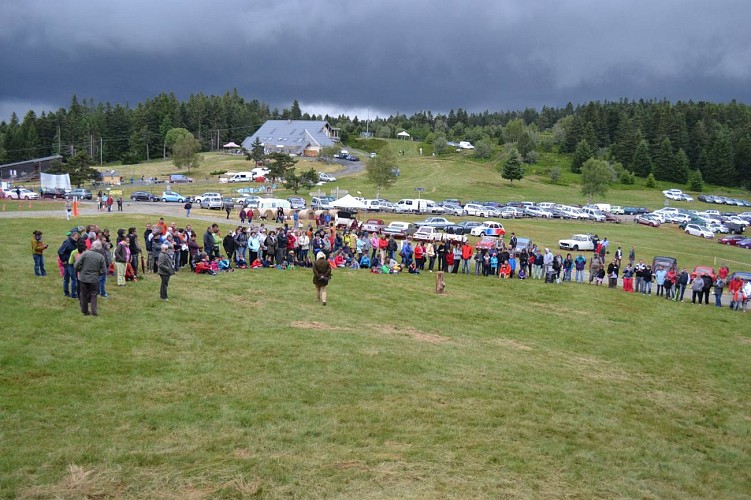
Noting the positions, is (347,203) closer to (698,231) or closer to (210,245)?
(698,231)

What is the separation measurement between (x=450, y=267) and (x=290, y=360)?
16.9 m

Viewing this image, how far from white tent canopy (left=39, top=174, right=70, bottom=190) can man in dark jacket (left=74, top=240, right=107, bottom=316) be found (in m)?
61.3

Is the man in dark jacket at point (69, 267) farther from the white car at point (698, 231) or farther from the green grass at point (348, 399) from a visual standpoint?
the white car at point (698, 231)

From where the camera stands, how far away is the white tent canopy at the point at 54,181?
69250 millimetres

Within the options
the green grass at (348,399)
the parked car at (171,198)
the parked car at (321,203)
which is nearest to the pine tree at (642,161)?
the parked car at (321,203)

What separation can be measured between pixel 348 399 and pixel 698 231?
61189 millimetres

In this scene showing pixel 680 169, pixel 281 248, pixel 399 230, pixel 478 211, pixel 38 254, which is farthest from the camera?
pixel 680 169

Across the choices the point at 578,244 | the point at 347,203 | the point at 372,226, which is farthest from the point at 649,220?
the point at 372,226

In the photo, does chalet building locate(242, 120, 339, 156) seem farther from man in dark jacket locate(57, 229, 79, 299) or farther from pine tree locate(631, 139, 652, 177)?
man in dark jacket locate(57, 229, 79, 299)

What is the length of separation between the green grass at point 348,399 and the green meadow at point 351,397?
1.7 inches

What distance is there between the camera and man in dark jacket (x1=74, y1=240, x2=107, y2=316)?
48.5 feet

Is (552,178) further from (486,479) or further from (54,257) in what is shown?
(486,479)

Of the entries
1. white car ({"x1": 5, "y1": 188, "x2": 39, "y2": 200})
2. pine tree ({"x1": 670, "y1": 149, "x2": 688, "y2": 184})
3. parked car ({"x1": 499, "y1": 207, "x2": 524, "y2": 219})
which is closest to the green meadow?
white car ({"x1": 5, "y1": 188, "x2": 39, "y2": 200})

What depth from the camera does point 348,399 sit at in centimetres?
1126
